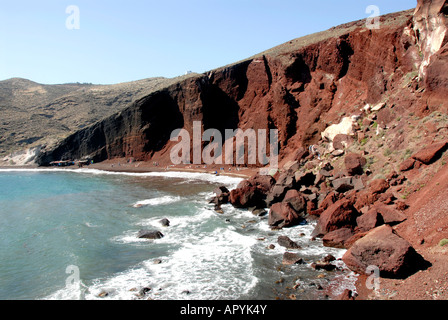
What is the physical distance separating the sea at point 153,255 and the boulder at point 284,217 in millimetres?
513

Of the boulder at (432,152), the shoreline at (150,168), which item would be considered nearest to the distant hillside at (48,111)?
the shoreline at (150,168)

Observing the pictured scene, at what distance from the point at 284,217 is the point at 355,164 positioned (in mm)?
6585

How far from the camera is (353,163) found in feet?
64.7

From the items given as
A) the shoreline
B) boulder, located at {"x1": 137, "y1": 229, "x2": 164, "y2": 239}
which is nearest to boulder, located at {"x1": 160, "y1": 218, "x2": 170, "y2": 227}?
boulder, located at {"x1": 137, "y1": 229, "x2": 164, "y2": 239}

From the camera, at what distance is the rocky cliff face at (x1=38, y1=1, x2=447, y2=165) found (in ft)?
68.7

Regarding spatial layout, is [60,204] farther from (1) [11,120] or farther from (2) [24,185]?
(1) [11,120]

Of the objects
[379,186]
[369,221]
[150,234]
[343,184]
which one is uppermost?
[379,186]

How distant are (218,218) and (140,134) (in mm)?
36065

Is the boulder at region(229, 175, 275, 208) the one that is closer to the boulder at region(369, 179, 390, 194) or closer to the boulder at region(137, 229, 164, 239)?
the boulder at region(137, 229, 164, 239)

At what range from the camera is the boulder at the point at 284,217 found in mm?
17016

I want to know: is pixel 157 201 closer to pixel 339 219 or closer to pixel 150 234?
pixel 150 234

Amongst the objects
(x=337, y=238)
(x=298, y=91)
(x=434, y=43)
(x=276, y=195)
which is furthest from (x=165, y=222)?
(x=298, y=91)

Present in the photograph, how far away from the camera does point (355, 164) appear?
1956 cm

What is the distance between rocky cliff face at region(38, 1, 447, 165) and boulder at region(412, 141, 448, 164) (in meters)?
4.01
